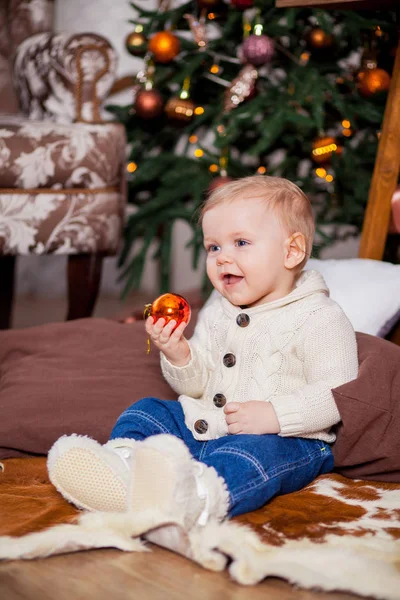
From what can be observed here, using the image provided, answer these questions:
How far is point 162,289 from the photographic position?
7.59ft

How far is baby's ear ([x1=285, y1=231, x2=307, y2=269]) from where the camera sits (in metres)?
1.10

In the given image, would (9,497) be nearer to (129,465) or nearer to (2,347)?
(129,465)

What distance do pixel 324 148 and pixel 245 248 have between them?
1.13m

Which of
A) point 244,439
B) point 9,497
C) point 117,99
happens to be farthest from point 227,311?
point 117,99

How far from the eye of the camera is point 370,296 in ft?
4.55

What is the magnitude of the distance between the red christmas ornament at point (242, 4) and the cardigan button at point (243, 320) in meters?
1.27

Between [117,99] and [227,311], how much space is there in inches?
85.9

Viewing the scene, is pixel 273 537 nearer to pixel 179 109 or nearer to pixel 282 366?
pixel 282 366

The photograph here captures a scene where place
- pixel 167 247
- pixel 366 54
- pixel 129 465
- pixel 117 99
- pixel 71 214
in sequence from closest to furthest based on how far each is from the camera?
pixel 129 465
pixel 71 214
pixel 366 54
pixel 167 247
pixel 117 99

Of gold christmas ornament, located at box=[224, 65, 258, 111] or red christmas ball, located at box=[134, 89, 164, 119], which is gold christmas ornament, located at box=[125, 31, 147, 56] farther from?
gold christmas ornament, located at box=[224, 65, 258, 111]

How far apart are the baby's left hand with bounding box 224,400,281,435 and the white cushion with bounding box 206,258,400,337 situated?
1.39 feet

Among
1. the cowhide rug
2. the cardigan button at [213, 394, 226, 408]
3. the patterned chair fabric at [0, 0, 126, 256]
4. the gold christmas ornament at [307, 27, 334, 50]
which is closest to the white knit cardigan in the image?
the cardigan button at [213, 394, 226, 408]

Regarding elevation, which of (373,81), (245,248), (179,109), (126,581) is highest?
(373,81)

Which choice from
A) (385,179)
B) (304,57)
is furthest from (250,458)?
(304,57)
